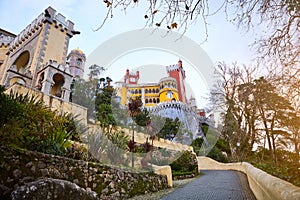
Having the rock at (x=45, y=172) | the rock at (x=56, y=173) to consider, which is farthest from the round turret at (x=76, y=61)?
A: the rock at (x=45, y=172)

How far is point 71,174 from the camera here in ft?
12.0

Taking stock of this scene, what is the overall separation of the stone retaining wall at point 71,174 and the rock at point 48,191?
384mm

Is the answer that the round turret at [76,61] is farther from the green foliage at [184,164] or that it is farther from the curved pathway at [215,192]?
the curved pathway at [215,192]

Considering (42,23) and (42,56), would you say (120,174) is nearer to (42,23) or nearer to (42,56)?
(42,56)

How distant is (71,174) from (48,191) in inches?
45.4

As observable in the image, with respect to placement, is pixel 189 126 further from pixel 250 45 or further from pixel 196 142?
pixel 250 45

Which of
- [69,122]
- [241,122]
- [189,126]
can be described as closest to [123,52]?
[69,122]

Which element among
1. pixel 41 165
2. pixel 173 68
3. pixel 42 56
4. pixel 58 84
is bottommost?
pixel 41 165

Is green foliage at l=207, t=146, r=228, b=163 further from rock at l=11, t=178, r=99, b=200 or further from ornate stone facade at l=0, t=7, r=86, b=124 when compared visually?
rock at l=11, t=178, r=99, b=200

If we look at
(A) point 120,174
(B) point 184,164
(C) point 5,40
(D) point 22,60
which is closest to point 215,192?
(A) point 120,174

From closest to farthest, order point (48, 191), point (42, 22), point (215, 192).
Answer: point (48, 191) → point (215, 192) → point (42, 22)

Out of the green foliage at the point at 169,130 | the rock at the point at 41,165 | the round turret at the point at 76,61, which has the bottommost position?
the rock at the point at 41,165

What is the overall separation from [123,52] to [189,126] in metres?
23.1

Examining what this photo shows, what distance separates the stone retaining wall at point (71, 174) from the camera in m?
2.69
